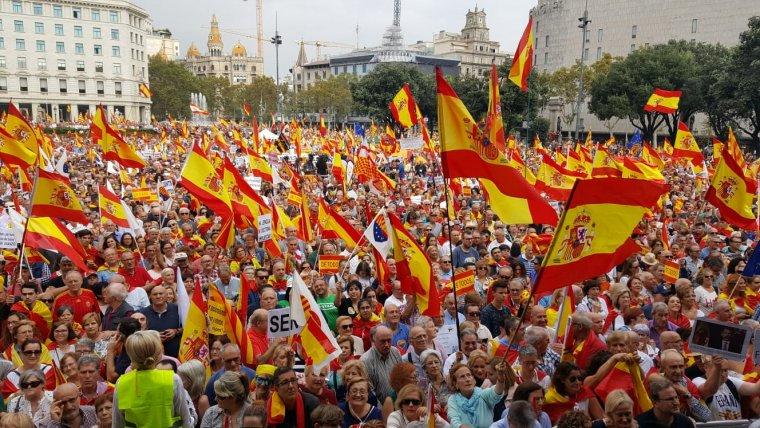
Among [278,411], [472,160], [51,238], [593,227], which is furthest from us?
[51,238]

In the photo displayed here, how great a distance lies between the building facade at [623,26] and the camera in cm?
6431

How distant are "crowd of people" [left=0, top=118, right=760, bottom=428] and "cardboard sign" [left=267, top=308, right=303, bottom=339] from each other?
0.13 meters

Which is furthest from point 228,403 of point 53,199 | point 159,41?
point 159,41

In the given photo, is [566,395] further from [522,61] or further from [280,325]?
[522,61]

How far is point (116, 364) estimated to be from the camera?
20.4ft

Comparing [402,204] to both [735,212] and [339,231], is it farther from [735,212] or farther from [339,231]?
[735,212]

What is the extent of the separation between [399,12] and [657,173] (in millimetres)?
171804

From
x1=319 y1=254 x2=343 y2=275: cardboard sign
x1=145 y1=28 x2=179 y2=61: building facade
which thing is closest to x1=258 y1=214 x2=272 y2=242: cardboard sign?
x1=319 y1=254 x2=343 y2=275: cardboard sign

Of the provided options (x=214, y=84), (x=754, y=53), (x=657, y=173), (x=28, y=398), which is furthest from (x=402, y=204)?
(x=214, y=84)

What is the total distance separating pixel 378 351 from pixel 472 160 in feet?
6.87

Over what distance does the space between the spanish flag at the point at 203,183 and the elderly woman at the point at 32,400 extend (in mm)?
5802

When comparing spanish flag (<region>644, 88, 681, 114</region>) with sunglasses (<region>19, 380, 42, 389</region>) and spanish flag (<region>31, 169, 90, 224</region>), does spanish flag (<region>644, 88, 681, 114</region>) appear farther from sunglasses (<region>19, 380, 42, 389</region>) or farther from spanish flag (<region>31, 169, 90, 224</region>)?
sunglasses (<region>19, 380, 42, 389</region>)

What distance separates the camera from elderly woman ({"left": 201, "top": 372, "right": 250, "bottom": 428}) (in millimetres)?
4840

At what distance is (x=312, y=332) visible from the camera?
5996mm
